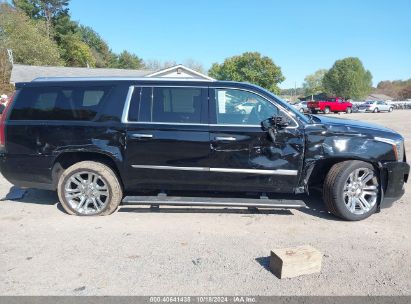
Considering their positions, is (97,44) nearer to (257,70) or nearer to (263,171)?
(257,70)

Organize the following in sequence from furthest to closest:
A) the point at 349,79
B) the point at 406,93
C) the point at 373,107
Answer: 1. the point at 406,93
2. the point at 349,79
3. the point at 373,107

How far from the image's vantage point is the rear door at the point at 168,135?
14.6 feet

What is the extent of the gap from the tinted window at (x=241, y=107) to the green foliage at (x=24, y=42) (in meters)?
49.5

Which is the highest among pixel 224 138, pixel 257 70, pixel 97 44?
pixel 97 44

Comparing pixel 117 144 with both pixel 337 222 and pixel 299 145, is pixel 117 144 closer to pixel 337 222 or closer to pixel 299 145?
pixel 299 145

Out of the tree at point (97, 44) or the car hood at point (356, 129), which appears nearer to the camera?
the car hood at point (356, 129)

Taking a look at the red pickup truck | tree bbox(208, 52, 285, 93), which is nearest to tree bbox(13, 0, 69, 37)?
tree bbox(208, 52, 285, 93)

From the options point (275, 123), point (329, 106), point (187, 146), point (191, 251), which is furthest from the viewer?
point (329, 106)

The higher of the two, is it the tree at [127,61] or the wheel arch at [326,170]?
the tree at [127,61]

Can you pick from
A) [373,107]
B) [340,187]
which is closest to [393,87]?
[373,107]

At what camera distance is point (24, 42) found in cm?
4606

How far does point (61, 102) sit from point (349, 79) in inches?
3653

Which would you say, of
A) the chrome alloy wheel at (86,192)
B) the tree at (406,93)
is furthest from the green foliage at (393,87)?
the chrome alloy wheel at (86,192)

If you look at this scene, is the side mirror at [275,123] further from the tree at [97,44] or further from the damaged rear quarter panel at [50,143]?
the tree at [97,44]
